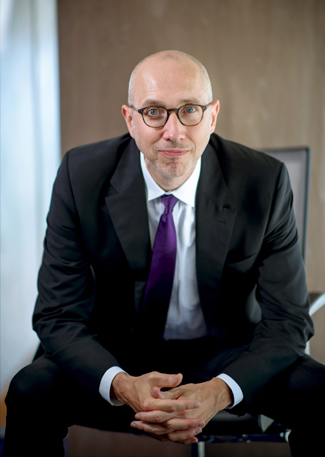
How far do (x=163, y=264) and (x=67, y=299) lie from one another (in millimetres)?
341

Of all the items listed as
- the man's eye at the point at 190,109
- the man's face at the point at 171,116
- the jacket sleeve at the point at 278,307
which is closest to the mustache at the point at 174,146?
the man's face at the point at 171,116

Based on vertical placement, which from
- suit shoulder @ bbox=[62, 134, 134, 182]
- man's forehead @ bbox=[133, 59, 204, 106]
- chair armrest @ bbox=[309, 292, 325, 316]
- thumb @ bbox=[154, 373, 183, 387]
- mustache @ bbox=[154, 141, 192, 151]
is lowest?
thumb @ bbox=[154, 373, 183, 387]

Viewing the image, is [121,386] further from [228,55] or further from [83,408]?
[228,55]

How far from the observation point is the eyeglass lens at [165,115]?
1.18 m

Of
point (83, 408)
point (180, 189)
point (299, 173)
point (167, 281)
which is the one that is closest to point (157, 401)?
point (83, 408)

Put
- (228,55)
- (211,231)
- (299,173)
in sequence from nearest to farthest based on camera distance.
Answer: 1. (211,231)
2. (299,173)
3. (228,55)

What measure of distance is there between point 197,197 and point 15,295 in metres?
1.19

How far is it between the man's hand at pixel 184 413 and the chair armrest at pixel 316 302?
1.67 feet

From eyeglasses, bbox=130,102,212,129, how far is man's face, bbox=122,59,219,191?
0.03 feet

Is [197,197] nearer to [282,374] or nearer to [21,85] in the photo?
[282,374]

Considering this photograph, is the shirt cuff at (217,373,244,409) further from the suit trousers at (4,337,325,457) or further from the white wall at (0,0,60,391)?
the white wall at (0,0,60,391)

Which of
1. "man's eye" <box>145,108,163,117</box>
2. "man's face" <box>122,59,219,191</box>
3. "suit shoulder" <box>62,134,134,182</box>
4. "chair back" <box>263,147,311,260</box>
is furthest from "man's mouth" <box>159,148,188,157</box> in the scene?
"chair back" <box>263,147,311,260</box>

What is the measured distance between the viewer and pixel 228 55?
1998mm

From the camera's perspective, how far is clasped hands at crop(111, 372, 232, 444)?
0.96m
